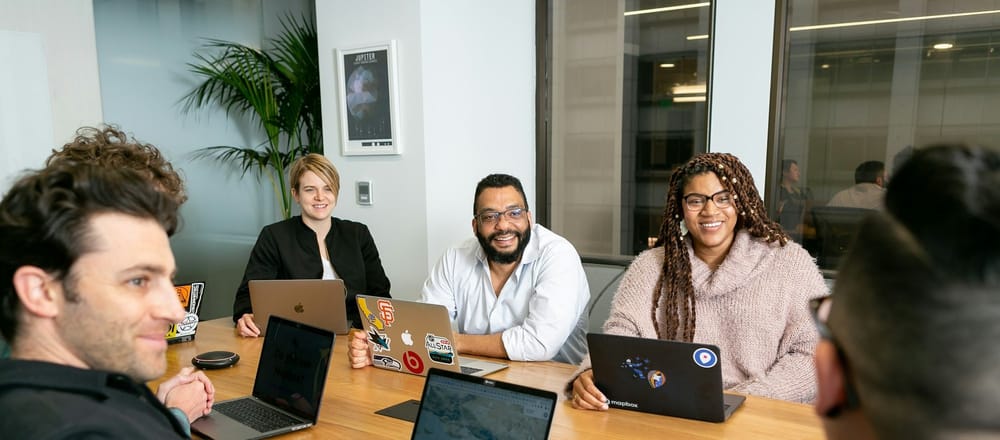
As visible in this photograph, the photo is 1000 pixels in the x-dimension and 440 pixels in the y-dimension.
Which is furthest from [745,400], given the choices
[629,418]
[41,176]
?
[41,176]

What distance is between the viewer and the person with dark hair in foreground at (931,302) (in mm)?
448

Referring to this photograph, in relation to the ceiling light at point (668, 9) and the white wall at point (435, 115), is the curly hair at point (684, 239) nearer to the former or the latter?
the ceiling light at point (668, 9)

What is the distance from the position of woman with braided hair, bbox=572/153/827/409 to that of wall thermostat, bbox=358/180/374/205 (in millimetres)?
1892

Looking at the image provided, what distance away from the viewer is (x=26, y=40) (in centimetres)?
311

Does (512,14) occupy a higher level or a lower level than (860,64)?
higher

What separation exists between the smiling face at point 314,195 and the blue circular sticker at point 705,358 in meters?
2.03

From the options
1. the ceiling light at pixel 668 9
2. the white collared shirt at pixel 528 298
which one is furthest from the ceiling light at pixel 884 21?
the white collared shirt at pixel 528 298

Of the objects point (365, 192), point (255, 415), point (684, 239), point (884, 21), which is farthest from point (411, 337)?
point (884, 21)

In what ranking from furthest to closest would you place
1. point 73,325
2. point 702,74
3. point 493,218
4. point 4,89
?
point 702,74 → point 4,89 → point 493,218 → point 73,325

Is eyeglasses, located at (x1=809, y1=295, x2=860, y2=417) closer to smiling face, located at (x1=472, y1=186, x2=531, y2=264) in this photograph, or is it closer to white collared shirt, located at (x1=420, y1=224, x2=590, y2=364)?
white collared shirt, located at (x1=420, y1=224, x2=590, y2=364)

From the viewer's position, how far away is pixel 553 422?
63.5 inches

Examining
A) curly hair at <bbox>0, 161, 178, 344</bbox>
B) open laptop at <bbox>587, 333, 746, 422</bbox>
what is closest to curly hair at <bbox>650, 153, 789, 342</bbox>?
open laptop at <bbox>587, 333, 746, 422</bbox>

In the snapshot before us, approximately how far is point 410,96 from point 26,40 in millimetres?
1796

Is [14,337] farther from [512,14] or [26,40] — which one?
[512,14]
